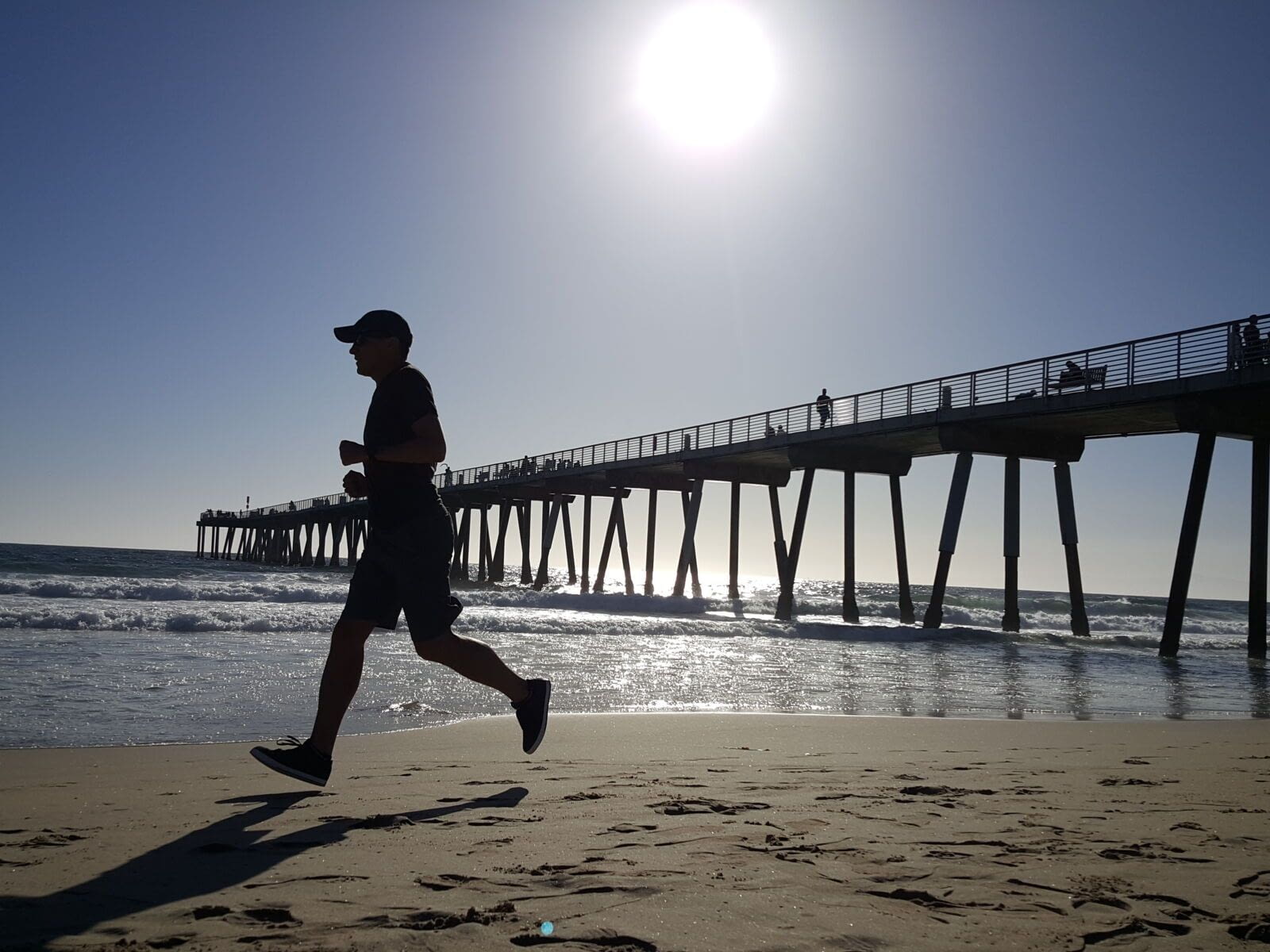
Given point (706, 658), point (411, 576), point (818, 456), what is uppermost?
point (818, 456)

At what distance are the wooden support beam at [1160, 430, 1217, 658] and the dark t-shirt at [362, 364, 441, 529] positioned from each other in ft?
52.9

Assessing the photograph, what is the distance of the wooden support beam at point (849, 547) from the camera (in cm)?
2502

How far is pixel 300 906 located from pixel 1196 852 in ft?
7.46

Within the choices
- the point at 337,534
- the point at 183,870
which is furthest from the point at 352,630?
the point at 337,534

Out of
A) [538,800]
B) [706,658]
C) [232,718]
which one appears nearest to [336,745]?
[232,718]

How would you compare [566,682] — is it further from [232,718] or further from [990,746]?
[990,746]

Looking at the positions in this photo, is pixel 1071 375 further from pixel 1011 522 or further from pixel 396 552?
pixel 396 552

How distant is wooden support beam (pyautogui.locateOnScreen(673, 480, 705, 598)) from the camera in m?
31.8

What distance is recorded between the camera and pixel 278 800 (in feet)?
10.6

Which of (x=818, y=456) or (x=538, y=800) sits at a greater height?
(x=818, y=456)

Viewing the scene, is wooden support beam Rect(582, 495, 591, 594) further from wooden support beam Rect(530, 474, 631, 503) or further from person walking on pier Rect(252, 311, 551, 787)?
person walking on pier Rect(252, 311, 551, 787)

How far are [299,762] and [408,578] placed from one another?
2.38 ft

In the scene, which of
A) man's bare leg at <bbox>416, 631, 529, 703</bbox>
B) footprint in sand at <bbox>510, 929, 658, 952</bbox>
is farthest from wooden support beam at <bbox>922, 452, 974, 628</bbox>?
footprint in sand at <bbox>510, 929, 658, 952</bbox>

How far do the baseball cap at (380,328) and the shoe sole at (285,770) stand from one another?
157 cm
